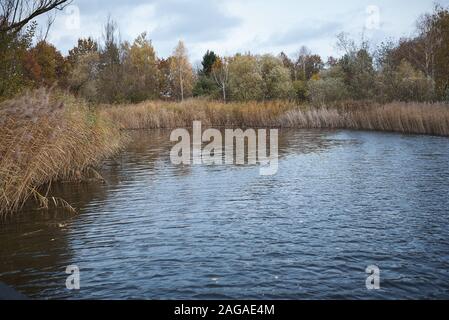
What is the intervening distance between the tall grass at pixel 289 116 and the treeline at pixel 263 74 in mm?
2708

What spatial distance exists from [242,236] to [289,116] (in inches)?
849

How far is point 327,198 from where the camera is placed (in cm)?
857

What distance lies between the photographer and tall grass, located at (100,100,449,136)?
2075 centimetres

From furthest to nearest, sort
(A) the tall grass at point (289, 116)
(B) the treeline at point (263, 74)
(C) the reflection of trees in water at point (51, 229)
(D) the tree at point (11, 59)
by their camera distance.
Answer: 1. (B) the treeline at point (263, 74)
2. (A) the tall grass at point (289, 116)
3. (D) the tree at point (11, 59)
4. (C) the reflection of trees in water at point (51, 229)

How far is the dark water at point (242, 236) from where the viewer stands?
15.8 feet

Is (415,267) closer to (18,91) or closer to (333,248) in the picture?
(333,248)

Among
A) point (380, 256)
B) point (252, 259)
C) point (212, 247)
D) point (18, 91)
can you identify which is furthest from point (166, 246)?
point (18, 91)

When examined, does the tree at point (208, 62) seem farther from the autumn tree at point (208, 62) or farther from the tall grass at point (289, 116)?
the tall grass at point (289, 116)

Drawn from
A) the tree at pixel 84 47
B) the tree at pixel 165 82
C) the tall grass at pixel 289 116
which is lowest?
the tall grass at pixel 289 116

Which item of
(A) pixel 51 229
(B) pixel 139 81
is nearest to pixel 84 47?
(B) pixel 139 81

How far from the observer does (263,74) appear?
3966cm

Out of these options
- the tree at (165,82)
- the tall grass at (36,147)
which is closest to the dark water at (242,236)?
the tall grass at (36,147)
